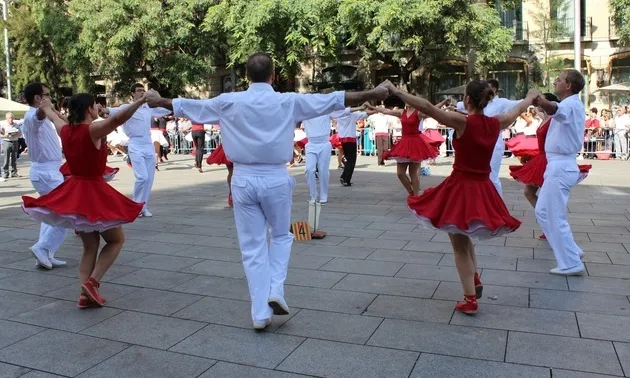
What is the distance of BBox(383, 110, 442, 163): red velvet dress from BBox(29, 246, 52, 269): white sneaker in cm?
585

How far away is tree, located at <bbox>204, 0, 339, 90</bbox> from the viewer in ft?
90.6

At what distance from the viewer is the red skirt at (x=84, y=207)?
4.91 metres

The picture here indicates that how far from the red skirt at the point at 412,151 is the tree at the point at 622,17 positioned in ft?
69.1

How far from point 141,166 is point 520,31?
26331mm

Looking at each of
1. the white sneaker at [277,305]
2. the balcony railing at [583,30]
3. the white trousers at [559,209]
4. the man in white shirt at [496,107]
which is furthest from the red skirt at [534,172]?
the balcony railing at [583,30]

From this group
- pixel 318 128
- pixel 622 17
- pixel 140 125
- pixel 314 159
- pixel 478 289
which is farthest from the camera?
pixel 622 17

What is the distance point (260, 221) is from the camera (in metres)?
4.55

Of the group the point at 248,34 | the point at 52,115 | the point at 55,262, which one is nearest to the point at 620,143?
the point at 248,34

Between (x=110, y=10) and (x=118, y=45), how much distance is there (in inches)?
65.5

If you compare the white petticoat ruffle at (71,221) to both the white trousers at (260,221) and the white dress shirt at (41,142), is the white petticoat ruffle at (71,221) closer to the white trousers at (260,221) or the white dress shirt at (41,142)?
the white trousers at (260,221)

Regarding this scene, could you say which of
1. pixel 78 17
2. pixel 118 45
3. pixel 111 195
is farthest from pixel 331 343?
pixel 78 17

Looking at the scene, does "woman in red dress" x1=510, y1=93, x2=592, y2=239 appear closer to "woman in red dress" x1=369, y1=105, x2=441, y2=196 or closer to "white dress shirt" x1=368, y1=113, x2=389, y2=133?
"woman in red dress" x1=369, y1=105, x2=441, y2=196

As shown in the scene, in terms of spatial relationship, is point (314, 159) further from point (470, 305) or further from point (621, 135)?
point (621, 135)

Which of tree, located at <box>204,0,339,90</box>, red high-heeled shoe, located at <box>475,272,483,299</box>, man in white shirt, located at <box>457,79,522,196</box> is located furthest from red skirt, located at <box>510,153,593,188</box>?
tree, located at <box>204,0,339,90</box>
